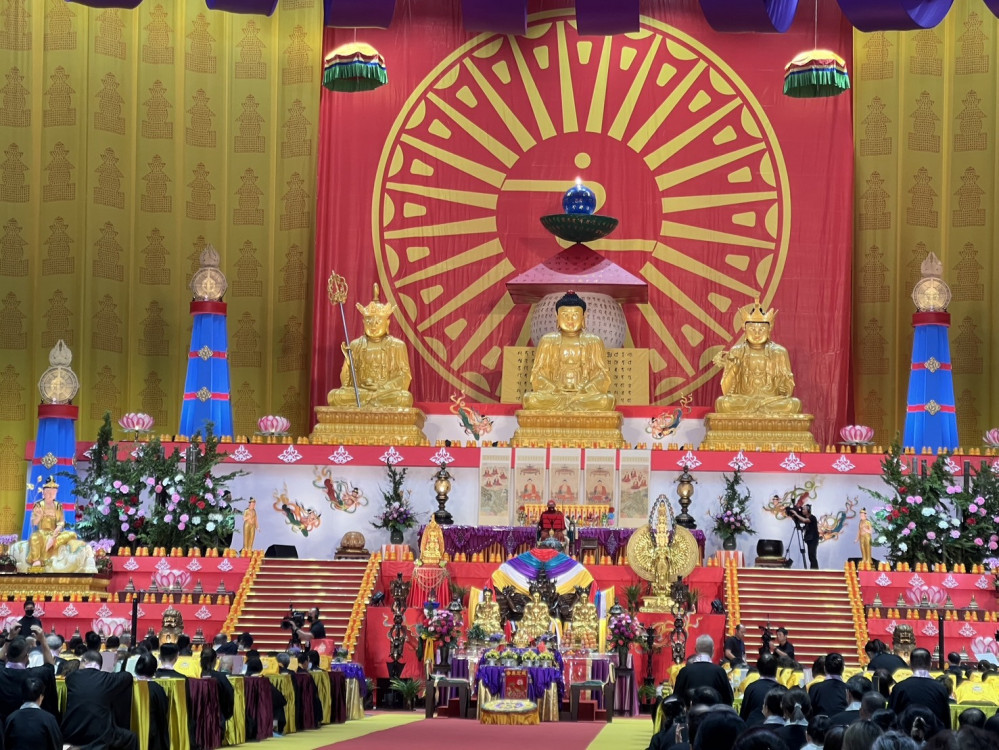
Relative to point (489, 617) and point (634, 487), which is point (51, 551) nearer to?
point (489, 617)

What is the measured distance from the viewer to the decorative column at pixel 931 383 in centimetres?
2203

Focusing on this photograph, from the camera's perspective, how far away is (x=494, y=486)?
2173 centimetres

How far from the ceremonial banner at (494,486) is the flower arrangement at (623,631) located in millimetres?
4635

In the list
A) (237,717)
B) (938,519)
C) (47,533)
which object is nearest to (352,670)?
(237,717)

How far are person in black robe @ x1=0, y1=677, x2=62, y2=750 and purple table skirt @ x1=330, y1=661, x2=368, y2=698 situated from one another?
7639 millimetres

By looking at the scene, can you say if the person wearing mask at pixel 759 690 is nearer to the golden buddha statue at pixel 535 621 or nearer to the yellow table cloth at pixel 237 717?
the yellow table cloth at pixel 237 717

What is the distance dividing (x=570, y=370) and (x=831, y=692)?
13.8 meters

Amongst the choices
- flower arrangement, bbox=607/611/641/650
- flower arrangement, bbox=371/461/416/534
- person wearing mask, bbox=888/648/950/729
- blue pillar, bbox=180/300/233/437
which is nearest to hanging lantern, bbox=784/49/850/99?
flower arrangement, bbox=371/461/416/534

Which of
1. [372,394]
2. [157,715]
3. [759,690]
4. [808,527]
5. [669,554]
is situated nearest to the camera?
[759,690]

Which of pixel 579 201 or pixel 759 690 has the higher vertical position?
pixel 579 201

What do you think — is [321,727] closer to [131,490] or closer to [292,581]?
[292,581]

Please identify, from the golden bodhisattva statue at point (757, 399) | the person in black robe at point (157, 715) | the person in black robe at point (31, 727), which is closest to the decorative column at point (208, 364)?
the golden bodhisattva statue at point (757, 399)

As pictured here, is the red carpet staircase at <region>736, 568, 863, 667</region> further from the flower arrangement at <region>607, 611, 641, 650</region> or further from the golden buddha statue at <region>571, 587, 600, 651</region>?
the golden buddha statue at <region>571, 587, 600, 651</region>

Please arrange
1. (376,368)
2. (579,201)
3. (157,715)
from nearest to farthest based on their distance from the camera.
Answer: (157,715) < (376,368) < (579,201)
